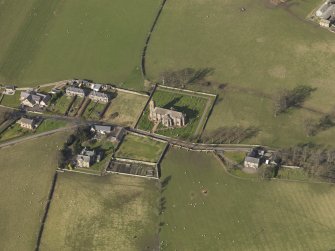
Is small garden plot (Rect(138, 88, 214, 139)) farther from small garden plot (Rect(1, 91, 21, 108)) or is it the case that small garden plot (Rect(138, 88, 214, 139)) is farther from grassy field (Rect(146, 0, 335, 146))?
small garden plot (Rect(1, 91, 21, 108))

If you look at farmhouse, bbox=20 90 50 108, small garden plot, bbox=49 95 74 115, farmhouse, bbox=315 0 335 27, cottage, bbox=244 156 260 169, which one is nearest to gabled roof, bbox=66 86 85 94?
small garden plot, bbox=49 95 74 115

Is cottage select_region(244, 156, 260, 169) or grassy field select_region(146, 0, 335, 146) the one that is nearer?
cottage select_region(244, 156, 260, 169)

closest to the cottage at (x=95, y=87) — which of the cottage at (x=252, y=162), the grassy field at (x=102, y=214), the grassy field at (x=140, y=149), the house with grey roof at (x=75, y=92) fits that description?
the house with grey roof at (x=75, y=92)

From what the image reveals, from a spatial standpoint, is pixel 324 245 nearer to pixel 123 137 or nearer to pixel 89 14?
pixel 123 137

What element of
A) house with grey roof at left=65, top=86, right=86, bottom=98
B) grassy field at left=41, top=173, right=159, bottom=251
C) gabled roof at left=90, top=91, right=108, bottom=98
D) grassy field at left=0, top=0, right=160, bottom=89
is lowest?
grassy field at left=41, top=173, right=159, bottom=251

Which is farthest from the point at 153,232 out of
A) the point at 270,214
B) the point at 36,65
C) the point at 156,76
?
the point at 36,65

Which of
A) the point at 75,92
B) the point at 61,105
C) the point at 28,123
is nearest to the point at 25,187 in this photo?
the point at 28,123
